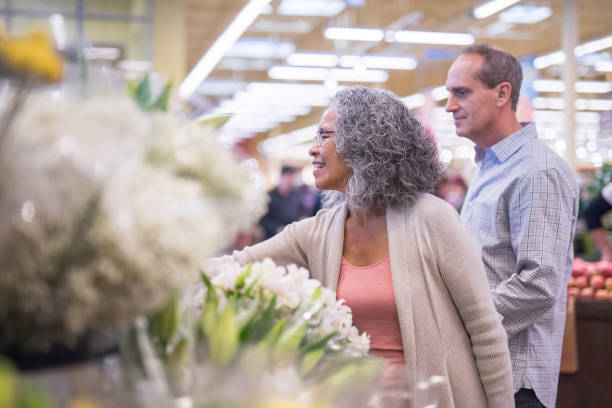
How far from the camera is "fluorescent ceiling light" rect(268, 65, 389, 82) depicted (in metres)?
13.6

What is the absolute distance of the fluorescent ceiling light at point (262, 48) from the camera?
13.5 meters

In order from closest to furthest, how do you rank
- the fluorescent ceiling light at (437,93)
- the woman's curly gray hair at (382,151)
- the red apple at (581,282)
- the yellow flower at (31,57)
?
the yellow flower at (31,57) < the woman's curly gray hair at (382,151) < the red apple at (581,282) < the fluorescent ceiling light at (437,93)

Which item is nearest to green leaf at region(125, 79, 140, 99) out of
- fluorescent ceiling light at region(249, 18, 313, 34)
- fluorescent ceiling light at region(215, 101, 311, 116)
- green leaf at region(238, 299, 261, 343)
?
green leaf at region(238, 299, 261, 343)

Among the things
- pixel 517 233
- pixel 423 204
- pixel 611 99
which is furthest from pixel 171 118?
pixel 611 99

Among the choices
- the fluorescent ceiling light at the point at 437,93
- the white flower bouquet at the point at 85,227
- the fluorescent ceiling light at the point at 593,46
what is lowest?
the white flower bouquet at the point at 85,227

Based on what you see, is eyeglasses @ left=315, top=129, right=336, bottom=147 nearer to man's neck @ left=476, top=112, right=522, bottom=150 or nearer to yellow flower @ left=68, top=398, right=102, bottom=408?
man's neck @ left=476, top=112, right=522, bottom=150

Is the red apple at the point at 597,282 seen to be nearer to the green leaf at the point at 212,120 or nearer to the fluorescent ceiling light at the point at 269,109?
the green leaf at the point at 212,120

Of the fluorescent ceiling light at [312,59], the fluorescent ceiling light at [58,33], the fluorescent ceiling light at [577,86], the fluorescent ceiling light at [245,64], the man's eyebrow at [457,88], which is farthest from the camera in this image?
the fluorescent ceiling light at [245,64]

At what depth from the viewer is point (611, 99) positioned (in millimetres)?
7121

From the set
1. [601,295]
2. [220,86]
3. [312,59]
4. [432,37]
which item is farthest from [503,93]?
[220,86]

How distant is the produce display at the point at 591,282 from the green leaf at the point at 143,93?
3161 millimetres

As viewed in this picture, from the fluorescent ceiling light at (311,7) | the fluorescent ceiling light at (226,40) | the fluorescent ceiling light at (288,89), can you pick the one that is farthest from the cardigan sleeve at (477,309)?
the fluorescent ceiling light at (288,89)

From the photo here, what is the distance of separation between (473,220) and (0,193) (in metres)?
2.03

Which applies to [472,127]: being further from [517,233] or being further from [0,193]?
[0,193]
